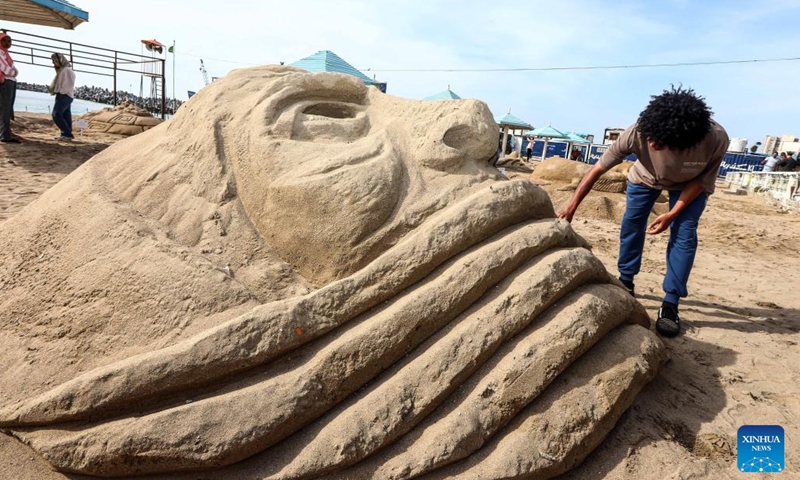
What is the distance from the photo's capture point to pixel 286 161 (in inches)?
75.7

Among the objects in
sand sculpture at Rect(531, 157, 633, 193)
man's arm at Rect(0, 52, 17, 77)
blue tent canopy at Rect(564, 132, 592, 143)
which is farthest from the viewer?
blue tent canopy at Rect(564, 132, 592, 143)

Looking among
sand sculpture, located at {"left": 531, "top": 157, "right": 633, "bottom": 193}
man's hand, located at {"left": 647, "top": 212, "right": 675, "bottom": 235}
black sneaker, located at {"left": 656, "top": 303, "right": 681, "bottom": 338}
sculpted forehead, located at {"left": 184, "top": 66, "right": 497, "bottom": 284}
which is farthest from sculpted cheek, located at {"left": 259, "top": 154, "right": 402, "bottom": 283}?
sand sculpture, located at {"left": 531, "top": 157, "right": 633, "bottom": 193}

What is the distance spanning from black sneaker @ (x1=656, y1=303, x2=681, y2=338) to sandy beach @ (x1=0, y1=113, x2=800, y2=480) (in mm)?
72

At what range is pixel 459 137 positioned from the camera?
204 cm

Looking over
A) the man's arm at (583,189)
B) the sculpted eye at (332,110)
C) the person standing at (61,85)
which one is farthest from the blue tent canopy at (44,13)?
the man's arm at (583,189)

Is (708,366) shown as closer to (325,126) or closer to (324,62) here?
(325,126)

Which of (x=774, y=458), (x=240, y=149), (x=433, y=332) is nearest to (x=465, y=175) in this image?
(x=433, y=332)

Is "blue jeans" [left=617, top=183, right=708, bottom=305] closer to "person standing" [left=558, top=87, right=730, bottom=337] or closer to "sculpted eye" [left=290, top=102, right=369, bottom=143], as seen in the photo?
"person standing" [left=558, top=87, right=730, bottom=337]

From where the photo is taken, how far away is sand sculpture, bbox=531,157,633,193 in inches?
308

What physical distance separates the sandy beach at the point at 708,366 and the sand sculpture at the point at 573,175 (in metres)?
2.07

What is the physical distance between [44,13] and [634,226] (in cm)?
1009

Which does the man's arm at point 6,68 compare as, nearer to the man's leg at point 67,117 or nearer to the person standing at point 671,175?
the man's leg at point 67,117

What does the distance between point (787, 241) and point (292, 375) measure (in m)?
6.98

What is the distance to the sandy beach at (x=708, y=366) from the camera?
5.40ft
